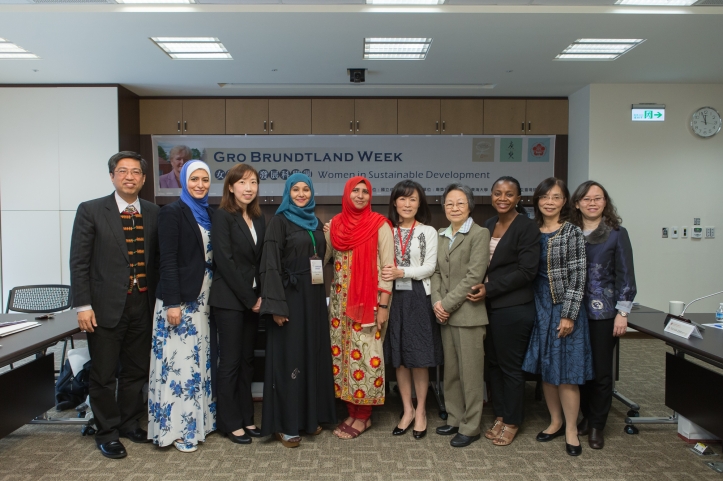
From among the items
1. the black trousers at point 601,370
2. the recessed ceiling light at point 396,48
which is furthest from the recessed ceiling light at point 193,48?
the black trousers at point 601,370

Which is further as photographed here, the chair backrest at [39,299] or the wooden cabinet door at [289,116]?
the wooden cabinet door at [289,116]

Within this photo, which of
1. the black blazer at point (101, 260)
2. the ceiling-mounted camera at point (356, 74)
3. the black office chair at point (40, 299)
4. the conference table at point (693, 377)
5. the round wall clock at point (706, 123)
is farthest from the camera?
the round wall clock at point (706, 123)

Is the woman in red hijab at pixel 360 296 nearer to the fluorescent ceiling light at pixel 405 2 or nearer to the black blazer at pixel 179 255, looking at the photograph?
the black blazer at pixel 179 255

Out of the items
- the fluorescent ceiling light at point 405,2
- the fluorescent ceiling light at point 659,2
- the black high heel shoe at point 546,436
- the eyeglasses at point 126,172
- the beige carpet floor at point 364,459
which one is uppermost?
the fluorescent ceiling light at point 659,2

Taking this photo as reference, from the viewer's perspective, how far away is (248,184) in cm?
276

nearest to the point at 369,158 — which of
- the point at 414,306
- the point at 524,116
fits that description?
the point at 524,116

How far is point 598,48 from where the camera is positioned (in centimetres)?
A: 447

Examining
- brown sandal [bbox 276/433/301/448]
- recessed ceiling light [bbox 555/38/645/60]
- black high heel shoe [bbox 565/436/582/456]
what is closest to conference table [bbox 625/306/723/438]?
black high heel shoe [bbox 565/436/582/456]

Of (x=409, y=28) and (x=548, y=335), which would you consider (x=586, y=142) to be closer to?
(x=409, y=28)

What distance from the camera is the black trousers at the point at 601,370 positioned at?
274cm

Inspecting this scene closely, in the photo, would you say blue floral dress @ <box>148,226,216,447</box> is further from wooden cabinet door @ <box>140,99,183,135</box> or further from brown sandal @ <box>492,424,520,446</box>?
wooden cabinet door @ <box>140,99,183,135</box>

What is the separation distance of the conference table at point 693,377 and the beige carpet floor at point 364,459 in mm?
189

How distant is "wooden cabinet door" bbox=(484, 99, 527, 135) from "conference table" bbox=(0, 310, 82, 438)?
5.11 metres

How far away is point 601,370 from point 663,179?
13.1 ft
